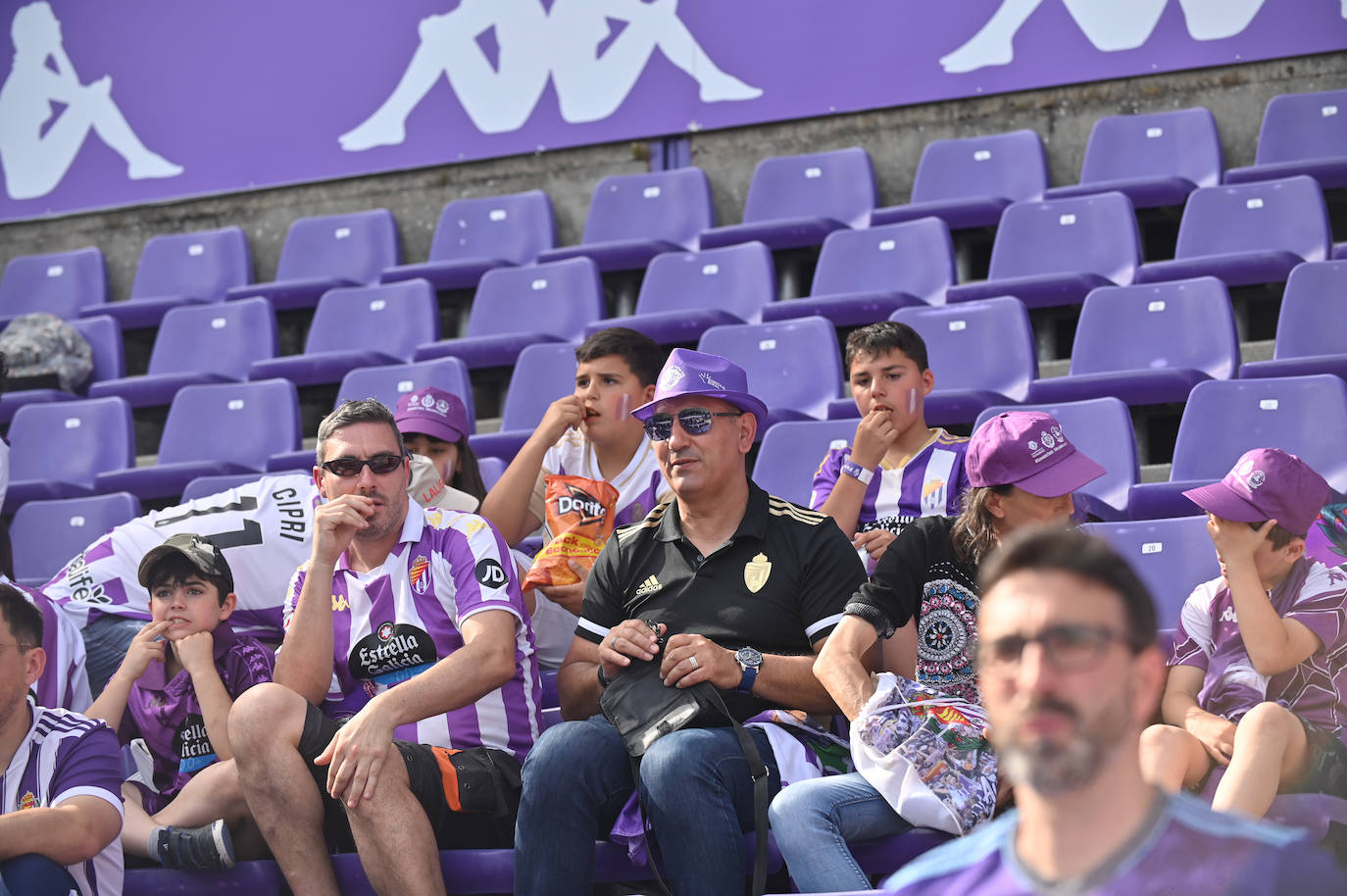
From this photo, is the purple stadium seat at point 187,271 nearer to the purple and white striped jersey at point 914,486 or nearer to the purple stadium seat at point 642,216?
the purple stadium seat at point 642,216

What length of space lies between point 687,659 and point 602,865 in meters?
0.42

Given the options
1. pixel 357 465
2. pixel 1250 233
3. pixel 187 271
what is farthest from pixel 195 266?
pixel 1250 233

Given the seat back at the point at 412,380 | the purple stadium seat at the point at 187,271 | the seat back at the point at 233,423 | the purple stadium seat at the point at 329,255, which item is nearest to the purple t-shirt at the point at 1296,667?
the seat back at the point at 412,380

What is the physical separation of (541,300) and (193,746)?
2.57m

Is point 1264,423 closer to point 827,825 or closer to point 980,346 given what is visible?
point 980,346

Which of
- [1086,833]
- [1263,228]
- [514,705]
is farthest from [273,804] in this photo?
[1263,228]

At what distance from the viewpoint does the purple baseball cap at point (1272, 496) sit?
2.54 metres

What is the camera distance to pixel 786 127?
19.7 ft

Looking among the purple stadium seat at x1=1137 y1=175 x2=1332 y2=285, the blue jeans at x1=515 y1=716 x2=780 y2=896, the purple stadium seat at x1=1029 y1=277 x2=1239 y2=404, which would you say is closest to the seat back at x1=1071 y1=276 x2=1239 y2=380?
the purple stadium seat at x1=1029 y1=277 x2=1239 y2=404

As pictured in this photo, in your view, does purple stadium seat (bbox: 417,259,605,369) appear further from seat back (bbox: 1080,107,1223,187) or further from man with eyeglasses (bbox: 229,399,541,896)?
man with eyeglasses (bbox: 229,399,541,896)

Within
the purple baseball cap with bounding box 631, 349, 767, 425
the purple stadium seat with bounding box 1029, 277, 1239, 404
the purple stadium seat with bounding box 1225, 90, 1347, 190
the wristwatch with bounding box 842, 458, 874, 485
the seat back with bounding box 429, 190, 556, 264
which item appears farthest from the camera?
the seat back with bounding box 429, 190, 556, 264

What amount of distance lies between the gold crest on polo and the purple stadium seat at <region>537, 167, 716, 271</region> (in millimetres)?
2842

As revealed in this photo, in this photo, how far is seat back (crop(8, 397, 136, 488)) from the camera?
5.11m

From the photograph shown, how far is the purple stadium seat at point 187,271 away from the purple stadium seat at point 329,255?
164 mm
